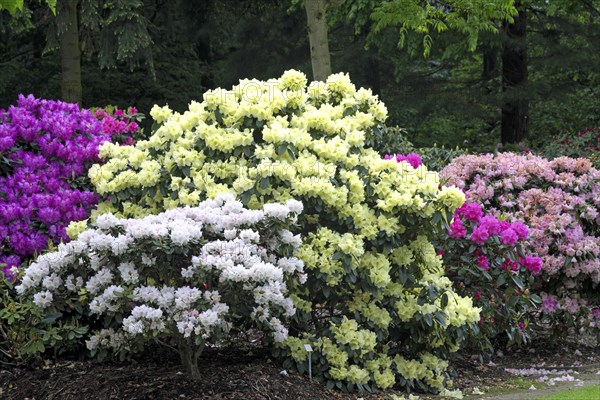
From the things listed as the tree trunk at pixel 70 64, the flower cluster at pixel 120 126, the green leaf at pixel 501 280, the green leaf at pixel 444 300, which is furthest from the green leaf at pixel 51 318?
the tree trunk at pixel 70 64

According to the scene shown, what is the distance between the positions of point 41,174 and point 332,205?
2408 mm

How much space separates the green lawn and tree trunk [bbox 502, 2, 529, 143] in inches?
374

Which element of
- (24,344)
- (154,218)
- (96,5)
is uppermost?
(96,5)

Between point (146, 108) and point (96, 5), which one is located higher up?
point (96, 5)

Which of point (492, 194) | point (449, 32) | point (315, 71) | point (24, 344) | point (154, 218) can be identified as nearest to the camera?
point (154, 218)

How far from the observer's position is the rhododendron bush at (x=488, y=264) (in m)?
6.46

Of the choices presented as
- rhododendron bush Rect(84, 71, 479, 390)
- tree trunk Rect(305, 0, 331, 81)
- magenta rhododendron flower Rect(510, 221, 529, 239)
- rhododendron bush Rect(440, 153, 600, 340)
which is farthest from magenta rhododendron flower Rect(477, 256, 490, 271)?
tree trunk Rect(305, 0, 331, 81)

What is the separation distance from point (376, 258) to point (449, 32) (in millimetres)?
9080

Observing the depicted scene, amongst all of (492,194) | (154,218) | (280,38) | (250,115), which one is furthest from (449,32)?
(154,218)

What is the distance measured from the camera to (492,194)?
7566mm

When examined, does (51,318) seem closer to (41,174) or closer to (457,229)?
(41,174)

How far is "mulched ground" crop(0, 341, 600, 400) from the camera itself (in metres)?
5.10

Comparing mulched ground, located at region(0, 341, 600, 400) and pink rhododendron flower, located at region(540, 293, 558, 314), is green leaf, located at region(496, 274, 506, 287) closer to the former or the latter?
mulched ground, located at region(0, 341, 600, 400)

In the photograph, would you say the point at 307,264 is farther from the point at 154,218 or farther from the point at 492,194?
the point at 492,194
